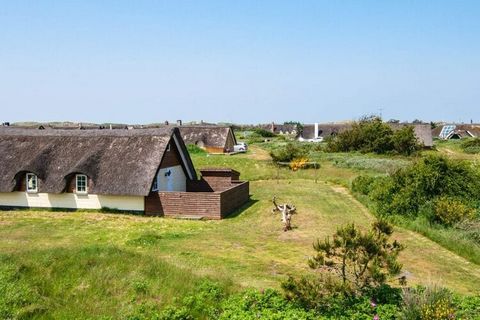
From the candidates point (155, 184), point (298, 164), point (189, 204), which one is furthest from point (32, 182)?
point (298, 164)

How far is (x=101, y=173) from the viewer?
2372 centimetres

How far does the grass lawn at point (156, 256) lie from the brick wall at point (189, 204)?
2.44 feet

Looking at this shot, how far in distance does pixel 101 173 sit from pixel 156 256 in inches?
414

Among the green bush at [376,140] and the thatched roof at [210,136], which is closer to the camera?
the green bush at [376,140]

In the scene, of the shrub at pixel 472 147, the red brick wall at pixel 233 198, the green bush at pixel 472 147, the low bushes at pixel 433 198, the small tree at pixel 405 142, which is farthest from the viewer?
the shrub at pixel 472 147

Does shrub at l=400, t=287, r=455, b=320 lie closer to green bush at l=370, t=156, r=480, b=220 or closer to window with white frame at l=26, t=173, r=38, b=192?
green bush at l=370, t=156, r=480, b=220

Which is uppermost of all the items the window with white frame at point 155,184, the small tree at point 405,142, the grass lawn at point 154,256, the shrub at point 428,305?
the small tree at point 405,142

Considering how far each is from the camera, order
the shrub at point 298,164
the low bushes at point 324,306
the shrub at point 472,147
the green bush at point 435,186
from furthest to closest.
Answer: the shrub at point 472,147 → the shrub at point 298,164 → the green bush at point 435,186 → the low bushes at point 324,306

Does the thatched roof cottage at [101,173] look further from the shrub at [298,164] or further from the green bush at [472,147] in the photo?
the green bush at [472,147]

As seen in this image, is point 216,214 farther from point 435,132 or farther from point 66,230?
point 435,132

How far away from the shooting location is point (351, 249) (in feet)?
32.1

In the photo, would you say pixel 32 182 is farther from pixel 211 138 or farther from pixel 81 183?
pixel 211 138

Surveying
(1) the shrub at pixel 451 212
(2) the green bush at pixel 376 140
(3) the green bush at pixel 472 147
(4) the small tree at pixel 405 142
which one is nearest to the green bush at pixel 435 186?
(1) the shrub at pixel 451 212

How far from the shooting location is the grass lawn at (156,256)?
33.9ft
